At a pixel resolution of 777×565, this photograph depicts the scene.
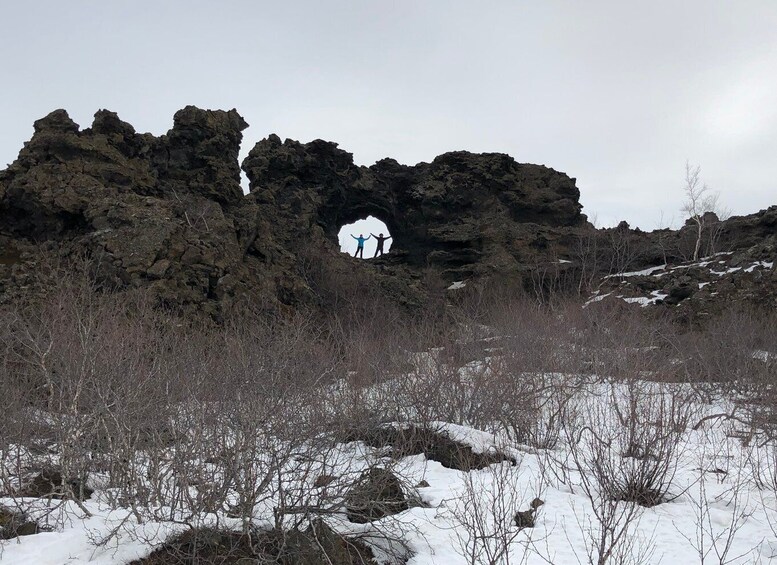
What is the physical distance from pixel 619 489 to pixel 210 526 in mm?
4538

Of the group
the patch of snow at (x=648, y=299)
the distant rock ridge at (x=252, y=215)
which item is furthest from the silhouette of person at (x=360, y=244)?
the patch of snow at (x=648, y=299)

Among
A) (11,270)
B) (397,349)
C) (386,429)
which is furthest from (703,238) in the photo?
(11,270)

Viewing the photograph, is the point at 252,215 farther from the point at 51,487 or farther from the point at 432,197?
the point at 51,487

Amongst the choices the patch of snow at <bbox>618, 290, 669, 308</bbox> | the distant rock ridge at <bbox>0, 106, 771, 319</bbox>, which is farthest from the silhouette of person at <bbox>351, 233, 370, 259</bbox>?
the patch of snow at <bbox>618, 290, 669, 308</bbox>

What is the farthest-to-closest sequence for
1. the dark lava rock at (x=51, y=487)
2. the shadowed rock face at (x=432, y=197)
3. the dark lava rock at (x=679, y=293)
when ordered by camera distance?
the shadowed rock face at (x=432, y=197)
the dark lava rock at (x=679, y=293)
the dark lava rock at (x=51, y=487)

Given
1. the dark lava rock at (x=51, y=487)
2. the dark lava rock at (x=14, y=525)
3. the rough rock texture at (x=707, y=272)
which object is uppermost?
the rough rock texture at (x=707, y=272)

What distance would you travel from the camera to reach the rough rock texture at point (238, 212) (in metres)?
17.3

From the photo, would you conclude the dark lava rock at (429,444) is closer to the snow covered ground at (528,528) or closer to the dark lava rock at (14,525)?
the snow covered ground at (528,528)

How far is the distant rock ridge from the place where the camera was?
17.4 metres

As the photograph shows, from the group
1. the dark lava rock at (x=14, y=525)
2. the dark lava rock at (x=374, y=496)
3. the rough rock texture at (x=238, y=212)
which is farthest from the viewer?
the rough rock texture at (x=238, y=212)

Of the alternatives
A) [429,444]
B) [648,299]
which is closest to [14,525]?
[429,444]

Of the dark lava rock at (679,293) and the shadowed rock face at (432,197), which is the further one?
the shadowed rock face at (432,197)

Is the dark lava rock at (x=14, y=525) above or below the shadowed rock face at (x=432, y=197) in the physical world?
below

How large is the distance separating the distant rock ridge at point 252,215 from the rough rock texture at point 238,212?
56 mm
